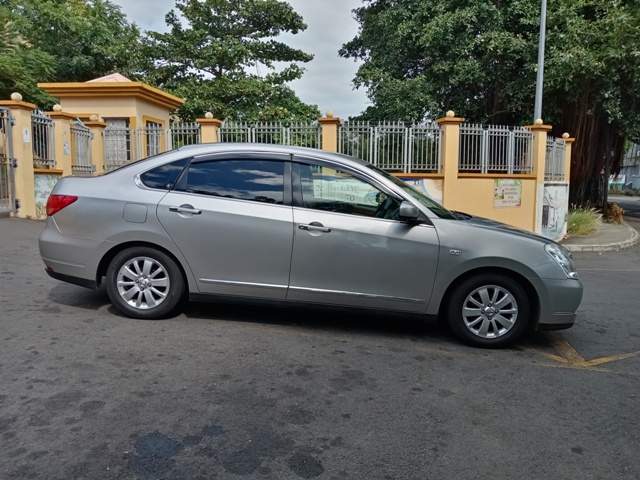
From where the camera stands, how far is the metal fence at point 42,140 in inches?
468

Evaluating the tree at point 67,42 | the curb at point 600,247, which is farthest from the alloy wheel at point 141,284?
the tree at point 67,42

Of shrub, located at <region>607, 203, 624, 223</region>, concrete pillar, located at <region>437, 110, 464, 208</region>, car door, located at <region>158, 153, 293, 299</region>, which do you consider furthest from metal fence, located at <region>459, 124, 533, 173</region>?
shrub, located at <region>607, 203, 624, 223</region>

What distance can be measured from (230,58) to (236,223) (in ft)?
62.6

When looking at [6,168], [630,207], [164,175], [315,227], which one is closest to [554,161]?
[315,227]

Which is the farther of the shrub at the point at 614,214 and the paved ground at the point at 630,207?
the paved ground at the point at 630,207

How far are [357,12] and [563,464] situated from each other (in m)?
22.9

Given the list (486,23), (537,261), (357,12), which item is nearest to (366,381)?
(537,261)

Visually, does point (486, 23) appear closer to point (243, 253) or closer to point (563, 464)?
point (243, 253)

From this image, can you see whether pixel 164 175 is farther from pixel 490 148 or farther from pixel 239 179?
pixel 490 148

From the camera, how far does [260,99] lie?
2230 cm

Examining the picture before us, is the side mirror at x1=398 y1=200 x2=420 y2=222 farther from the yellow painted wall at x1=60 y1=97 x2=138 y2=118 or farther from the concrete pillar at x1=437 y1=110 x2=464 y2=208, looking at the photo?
Answer: the yellow painted wall at x1=60 y1=97 x2=138 y2=118

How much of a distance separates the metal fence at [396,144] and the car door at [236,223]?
8.37m

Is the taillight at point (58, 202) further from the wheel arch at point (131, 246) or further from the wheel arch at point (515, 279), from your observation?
the wheel arch at point (515, 279)

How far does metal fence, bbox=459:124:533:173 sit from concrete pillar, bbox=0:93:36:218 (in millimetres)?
9655
